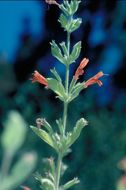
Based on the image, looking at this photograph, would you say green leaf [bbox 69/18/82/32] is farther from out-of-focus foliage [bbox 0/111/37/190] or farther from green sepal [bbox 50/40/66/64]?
out-of-focus foliage [bbox 0/111/37/190]

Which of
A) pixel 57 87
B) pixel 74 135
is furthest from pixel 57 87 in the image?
pixel 74 135

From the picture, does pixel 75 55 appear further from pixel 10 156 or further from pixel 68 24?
pixel 10 156

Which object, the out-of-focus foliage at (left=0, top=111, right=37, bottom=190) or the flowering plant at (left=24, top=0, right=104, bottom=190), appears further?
the flowering plant at (left=24, top=0, right=104, bottom=190)

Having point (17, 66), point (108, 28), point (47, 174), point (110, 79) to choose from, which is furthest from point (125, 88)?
point (47, 174)

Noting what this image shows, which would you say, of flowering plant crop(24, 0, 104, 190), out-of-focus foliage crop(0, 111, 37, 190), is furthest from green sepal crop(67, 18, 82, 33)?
out-of-focus foliage crop(0, 111, 37, 190)

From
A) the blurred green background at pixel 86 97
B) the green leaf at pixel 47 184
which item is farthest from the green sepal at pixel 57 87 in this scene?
the blurred green background at pixel 86 97

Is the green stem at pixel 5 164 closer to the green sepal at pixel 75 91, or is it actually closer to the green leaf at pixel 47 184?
the green leaf at pixel 47 184

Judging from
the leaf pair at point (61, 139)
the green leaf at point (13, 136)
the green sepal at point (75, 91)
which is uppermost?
the green sepal at point (75, 91)

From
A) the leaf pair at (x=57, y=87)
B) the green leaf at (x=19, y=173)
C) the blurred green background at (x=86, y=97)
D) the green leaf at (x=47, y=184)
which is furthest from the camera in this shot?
the blurred green background at (x=86, y=97)
